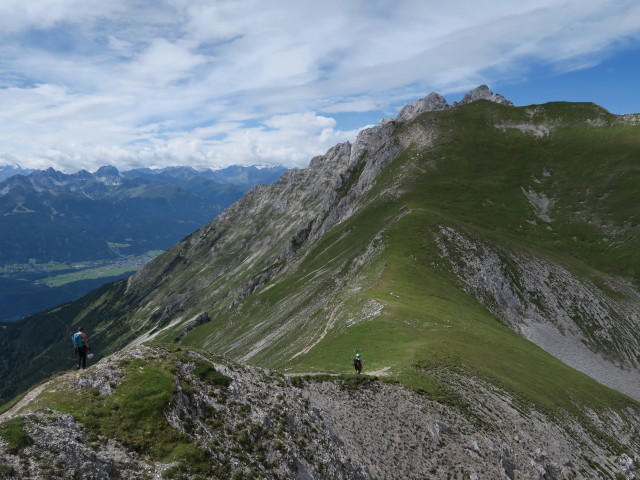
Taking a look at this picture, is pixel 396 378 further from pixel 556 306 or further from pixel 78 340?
pixel 556 306

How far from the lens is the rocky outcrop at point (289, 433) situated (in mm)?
20047

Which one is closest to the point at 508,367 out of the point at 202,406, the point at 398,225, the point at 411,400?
the point at 411,400

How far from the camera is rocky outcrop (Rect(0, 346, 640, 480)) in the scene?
20047 millimetres

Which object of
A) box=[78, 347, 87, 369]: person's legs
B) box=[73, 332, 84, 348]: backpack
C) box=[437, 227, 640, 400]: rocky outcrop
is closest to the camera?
box=[78, 347, 87, 369]: person's legs

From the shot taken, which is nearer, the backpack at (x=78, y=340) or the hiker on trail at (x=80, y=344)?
the hiker on trail at (x=80, y=344)

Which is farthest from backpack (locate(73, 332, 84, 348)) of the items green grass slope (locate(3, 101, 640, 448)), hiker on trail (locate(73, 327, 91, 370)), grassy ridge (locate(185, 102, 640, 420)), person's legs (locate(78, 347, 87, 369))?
green grass slope (locate(3, 101, 640, 448))

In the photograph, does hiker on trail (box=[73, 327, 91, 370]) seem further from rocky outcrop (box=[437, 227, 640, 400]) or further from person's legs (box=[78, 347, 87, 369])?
rocky outcrop (box=[437, 227, 640, 400])

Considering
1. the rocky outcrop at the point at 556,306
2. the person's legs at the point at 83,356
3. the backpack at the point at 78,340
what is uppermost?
the backpack at the point at 78,340

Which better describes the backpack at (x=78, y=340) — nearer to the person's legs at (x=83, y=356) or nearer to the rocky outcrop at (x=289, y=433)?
the person's legs at (x=83, y=356)

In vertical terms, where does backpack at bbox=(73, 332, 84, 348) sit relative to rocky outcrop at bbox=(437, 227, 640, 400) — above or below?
above

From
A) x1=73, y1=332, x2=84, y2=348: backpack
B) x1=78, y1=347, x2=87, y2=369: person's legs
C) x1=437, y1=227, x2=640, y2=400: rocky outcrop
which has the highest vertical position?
x1=73, y1=332, x2=84, y2=348: backpack

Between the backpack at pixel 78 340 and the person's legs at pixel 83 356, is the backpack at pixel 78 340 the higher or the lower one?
the higher one

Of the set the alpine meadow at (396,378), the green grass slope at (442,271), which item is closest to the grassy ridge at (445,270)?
the green grass slope at (442,271)

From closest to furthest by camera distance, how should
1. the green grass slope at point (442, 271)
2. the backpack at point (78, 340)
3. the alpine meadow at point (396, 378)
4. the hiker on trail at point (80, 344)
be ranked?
the alpine meadow at point (396, 378) → the hiker on trail at point (80, 344) → the backpack at point (78, 340) → the green grass slope at point (442, 271)
